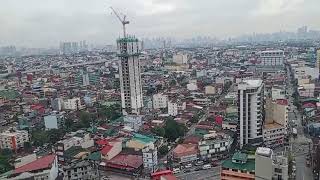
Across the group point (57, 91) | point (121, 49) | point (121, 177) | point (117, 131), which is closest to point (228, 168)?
point (121, 177)

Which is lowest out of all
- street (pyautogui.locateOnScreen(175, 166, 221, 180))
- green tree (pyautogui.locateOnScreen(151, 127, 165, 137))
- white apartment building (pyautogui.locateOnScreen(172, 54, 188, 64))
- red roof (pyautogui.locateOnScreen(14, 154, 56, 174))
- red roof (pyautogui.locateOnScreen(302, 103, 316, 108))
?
street (pyautogui.locateOnScreen(175, 166, 221, 180))

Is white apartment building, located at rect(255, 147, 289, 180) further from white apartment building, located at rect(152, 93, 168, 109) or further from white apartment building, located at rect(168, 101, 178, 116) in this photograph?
white apartment building, located at rect(152, 93, 168, 109)

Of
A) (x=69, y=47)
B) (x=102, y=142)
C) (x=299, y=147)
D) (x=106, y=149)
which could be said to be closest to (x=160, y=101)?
(x=102, y=142)

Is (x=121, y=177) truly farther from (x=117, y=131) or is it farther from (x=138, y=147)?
(x=117, y=131)

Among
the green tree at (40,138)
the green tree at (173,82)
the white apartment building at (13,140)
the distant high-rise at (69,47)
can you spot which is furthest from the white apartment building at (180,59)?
the distant high-rise at (69,47)

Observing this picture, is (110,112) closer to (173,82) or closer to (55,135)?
(55,135)

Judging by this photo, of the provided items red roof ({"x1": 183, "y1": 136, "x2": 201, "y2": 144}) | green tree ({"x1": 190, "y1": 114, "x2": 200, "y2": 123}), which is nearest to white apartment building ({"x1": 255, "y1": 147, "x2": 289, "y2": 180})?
red roof ({"x1": 183, "y1": 136, "x2": 201, "y2": 144})

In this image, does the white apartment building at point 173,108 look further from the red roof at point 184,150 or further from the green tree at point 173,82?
the green tree at point 173,82
